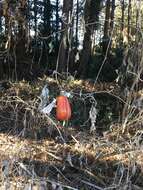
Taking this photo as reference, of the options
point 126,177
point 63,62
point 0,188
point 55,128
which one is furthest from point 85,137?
point 63,62

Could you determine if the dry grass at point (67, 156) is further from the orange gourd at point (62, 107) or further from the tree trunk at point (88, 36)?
the tree trunk at point (88, 36)

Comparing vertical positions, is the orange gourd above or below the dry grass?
above

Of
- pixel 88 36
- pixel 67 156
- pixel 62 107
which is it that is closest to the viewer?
pixel 67 156

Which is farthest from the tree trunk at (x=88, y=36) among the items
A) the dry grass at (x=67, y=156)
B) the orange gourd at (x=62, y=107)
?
the orange gourd at (x=62, y=107)

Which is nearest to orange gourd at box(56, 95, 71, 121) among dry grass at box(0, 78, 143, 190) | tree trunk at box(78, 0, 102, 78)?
dry grass at box(0, 78, 143, 190)

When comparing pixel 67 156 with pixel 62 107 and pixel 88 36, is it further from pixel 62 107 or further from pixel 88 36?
pixel 88 36

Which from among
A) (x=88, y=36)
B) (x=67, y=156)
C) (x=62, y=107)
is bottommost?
(x=67, y=156)

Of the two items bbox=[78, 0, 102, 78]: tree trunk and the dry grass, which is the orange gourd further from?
bbox=[78, 0, 102, 78]: tree trunk

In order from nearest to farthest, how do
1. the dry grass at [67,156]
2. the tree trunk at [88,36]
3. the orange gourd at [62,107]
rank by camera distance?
the dry grass at [67,156] → the orange gourd at [62,107] → the tree trunk at [88,36]

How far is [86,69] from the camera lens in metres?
10.4

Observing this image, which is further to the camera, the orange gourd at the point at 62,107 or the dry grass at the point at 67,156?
the orange gourd at the point at 62,107

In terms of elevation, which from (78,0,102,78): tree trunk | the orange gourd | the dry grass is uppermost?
(78,0,102,78): tree trunk

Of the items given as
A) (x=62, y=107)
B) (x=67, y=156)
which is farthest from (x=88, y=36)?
(x=67, y=156)

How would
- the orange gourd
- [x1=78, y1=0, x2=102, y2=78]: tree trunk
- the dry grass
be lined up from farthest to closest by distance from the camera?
[x1=78, y1=0, x2=102, y2=78]: tree trunk
the orange gourd
the dry grass
